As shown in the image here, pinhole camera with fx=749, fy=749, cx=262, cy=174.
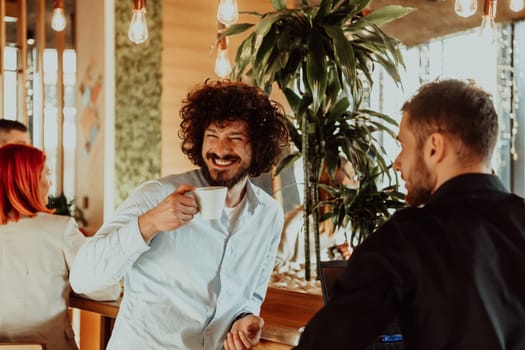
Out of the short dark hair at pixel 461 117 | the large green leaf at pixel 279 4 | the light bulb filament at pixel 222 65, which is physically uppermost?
the large green leaf at pixel 279 4

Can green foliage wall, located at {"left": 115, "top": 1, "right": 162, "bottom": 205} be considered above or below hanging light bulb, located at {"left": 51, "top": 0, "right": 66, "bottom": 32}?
below

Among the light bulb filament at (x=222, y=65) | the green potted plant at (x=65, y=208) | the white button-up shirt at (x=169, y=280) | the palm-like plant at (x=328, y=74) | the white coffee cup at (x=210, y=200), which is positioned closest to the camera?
the white coffee cup at (x=210, y=200)

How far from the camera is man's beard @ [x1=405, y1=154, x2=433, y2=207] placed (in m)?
1.37

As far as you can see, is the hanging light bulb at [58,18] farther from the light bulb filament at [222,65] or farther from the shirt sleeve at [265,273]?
the shirt sleeve at [265,273]

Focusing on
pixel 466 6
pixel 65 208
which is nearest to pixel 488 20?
pixel 466 6

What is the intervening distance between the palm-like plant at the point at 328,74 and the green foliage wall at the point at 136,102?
3994 mm

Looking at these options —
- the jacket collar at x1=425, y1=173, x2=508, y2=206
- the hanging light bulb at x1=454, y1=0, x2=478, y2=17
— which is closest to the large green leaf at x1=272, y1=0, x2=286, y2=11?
the hanging light bulb at x1=454, y1=0, x2=478, y2=17

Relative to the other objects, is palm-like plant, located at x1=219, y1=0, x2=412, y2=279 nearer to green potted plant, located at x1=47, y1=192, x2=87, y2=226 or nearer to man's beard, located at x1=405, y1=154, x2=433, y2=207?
man's beard, located at x1=405, y1=154, x2=433, y2=207

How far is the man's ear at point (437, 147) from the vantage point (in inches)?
53.0

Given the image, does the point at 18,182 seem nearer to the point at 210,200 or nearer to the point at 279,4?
the point at 210,200

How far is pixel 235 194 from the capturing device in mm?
2244

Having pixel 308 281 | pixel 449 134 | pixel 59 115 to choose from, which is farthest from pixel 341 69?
pixel 59 115

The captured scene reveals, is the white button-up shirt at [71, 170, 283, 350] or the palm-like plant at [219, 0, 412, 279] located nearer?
the white button-up shirt at [71, 170, 283, 350]

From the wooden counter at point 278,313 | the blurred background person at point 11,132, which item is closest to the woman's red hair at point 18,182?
the wooden counter at point 278,313
